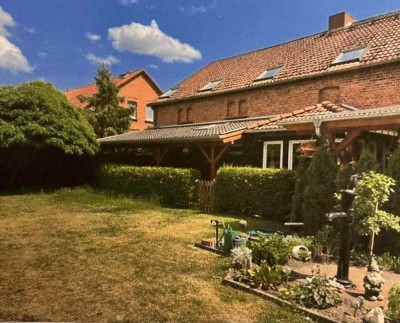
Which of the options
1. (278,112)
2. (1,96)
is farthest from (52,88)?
(278,112)

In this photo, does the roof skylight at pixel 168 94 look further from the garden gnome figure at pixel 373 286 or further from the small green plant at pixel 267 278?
the garden gnome figure at pixel 373 286

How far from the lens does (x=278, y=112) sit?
1758 centimetres

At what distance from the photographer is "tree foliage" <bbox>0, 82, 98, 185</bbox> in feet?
50.1

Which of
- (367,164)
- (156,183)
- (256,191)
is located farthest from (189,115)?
(367,164)

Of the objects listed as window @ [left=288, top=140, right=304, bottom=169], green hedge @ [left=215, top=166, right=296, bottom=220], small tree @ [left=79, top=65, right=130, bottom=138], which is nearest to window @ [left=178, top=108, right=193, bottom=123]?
small tree @ [left=79, top=65, right=130, bottom=138]

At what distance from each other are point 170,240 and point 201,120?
14.8 m

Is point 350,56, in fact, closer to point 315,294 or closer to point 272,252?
point 272,252

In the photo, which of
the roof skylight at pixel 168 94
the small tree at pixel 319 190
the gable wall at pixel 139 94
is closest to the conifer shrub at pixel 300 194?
the small tree at pixel 319 190

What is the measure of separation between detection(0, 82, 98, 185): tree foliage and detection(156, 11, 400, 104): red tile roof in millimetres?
8337

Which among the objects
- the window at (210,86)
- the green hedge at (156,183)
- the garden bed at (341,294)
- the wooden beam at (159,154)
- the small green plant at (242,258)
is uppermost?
the window at (210,86)

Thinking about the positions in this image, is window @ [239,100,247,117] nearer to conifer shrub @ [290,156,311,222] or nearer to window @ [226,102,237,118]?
window @ [226,102,237,118]

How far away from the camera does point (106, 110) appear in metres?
27.0

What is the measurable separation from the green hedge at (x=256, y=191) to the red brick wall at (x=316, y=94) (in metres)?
6.70

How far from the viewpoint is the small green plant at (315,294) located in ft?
13.7
